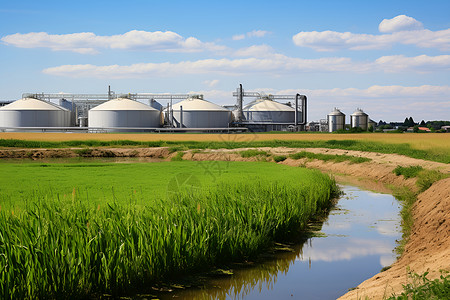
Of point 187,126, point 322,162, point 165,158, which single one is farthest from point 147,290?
point 187,126

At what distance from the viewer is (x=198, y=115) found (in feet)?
253

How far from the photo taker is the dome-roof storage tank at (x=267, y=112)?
273ft

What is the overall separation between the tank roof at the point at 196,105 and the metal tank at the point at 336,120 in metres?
19.3

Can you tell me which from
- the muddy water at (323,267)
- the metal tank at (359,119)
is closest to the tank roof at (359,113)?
the metal tank at (359,119)

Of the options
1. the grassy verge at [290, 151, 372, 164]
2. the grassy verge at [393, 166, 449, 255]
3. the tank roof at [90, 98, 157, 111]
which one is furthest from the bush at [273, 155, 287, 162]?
the tank roof at [90, 98, 157, 111]

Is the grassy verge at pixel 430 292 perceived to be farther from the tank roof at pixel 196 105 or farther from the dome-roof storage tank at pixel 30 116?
the dome-roof storage tank at pixel 30 116

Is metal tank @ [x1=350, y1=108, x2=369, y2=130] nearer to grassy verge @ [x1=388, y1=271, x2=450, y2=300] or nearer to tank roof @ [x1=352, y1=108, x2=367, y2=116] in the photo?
tank roof @ [x1=352, y1=108, x2=367, y2=116]

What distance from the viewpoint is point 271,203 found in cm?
1182

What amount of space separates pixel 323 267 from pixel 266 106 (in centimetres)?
7557

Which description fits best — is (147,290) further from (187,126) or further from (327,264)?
(187,126)

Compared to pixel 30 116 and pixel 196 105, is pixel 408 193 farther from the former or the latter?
pixel 30 116

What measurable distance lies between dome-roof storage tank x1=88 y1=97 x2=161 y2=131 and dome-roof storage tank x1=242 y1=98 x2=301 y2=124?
17.3 meters

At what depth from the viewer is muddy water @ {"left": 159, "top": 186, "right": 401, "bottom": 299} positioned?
823cm

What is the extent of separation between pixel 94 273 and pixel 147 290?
3.89ft
